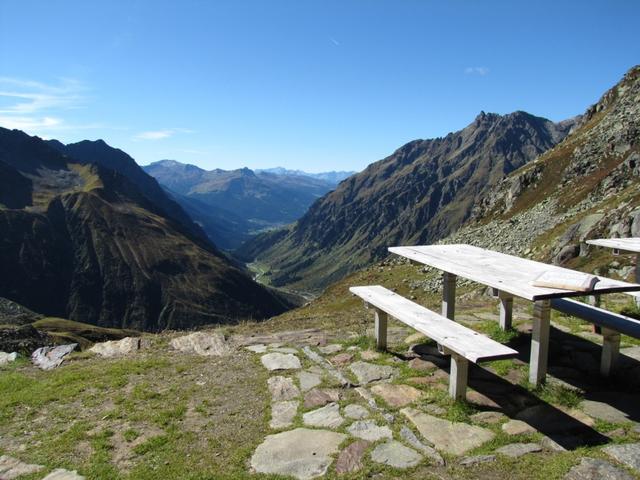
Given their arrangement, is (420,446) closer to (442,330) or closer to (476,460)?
(476,460)

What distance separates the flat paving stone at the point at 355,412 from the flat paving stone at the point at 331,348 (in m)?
3.05

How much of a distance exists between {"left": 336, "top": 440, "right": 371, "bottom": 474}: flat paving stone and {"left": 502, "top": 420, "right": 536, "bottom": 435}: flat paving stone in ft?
6.87

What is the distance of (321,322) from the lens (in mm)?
15234

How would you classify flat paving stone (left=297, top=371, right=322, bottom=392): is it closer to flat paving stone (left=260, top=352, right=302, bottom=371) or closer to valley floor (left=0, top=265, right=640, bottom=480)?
valley floor (left=0, top=265, right=640, bottom=480)

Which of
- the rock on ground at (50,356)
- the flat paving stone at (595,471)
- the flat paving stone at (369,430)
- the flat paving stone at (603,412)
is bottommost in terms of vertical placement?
the rock on ground at (50,356)

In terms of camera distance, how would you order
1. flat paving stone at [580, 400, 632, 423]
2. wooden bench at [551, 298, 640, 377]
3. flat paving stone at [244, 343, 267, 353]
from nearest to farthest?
flat paving stone at [580, 400, 632, 423] → wooden bench at [551, 298, 640, 377] → flat paving stone at [244, 343, 267, 353]

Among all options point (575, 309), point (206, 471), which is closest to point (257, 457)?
point (206, 471)

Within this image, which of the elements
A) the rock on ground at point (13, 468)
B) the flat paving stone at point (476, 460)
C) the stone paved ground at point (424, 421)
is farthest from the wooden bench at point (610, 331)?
the rock on ground at point (13, 468)

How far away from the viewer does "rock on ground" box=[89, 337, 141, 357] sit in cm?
A: 1277

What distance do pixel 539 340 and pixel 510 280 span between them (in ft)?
3.84

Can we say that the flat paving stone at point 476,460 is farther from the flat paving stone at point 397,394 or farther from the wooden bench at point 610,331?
the wooden bench at point 610,331

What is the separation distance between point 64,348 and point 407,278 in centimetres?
4715

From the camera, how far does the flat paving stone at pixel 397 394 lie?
27.4 ft

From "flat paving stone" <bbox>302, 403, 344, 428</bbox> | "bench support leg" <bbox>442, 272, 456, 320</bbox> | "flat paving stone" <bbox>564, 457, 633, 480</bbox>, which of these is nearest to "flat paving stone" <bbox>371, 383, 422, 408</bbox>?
"flat paving stone" <bbox>302, 403, 344, 428</bbox>
